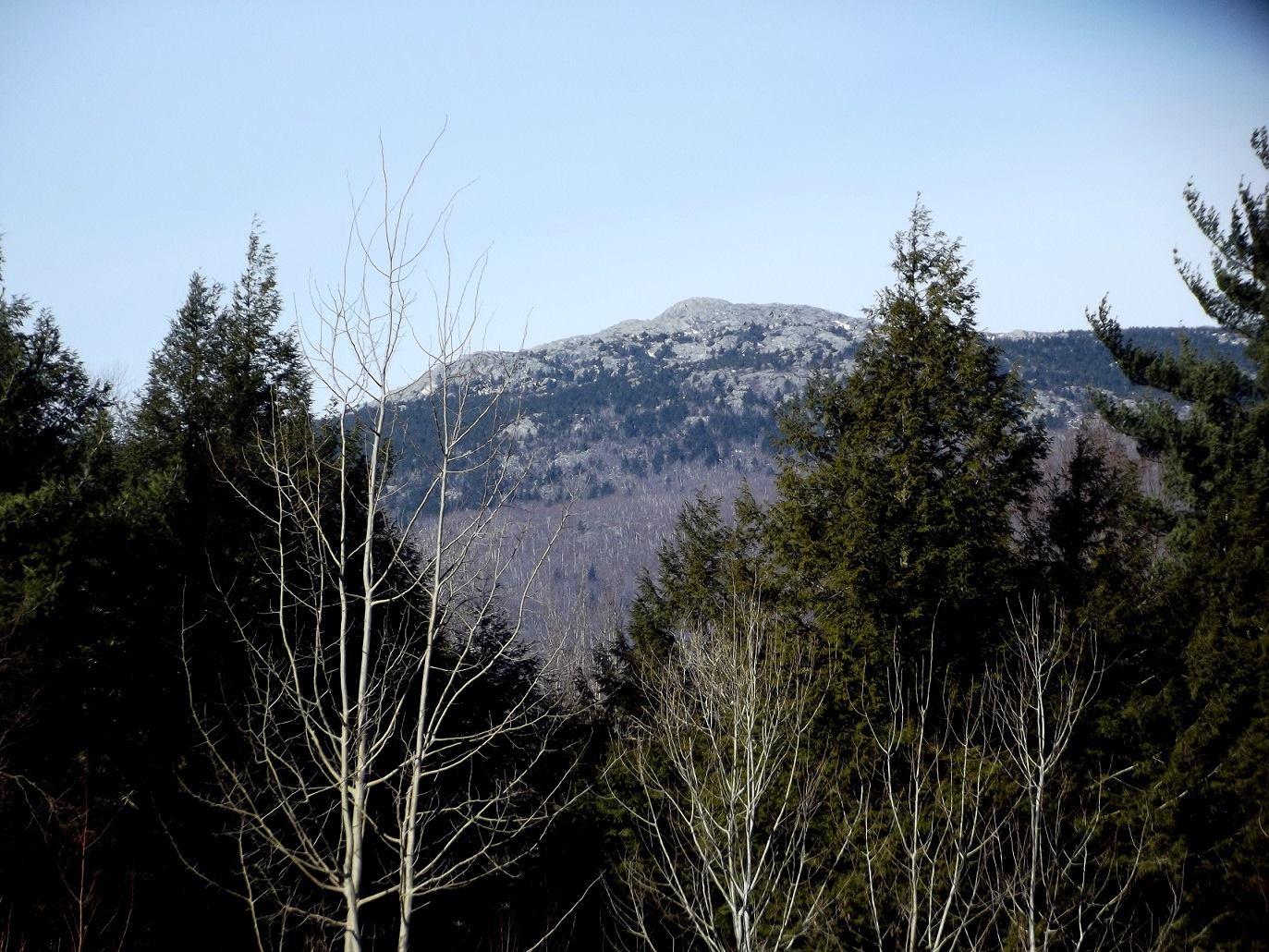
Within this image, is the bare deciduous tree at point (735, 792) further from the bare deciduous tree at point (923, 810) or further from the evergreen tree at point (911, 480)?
the evergreen tree at point (911, 480)

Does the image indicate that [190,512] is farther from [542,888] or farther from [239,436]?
[542,888]

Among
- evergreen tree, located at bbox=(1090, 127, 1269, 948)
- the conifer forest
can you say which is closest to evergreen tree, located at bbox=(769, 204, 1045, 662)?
the conifer forest

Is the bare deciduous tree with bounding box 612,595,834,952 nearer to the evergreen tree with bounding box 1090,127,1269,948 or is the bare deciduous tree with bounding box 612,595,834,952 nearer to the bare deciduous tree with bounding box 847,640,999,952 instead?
the bare deciduous tree with bounding box 847,640,999,952

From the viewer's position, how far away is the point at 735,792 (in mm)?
7793

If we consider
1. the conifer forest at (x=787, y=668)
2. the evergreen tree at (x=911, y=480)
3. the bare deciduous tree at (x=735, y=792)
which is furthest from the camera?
the evergreen tree at (x=911, y=480)

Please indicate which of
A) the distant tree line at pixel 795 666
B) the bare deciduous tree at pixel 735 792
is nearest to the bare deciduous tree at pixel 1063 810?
the distant tree line at pixel 795 666

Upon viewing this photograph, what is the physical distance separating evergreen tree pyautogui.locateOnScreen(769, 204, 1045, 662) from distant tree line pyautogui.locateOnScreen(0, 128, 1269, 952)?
0.08 m

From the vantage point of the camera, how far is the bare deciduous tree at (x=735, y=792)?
8.06m

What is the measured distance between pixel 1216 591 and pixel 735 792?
A: 14.9 m

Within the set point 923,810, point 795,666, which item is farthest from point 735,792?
point 923,810

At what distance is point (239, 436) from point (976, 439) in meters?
16.7

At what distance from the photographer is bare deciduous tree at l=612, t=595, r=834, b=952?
317 inches

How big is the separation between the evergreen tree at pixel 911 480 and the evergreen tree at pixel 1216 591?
3.74m

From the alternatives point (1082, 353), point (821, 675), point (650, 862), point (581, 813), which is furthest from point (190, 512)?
point (1082, 353)
